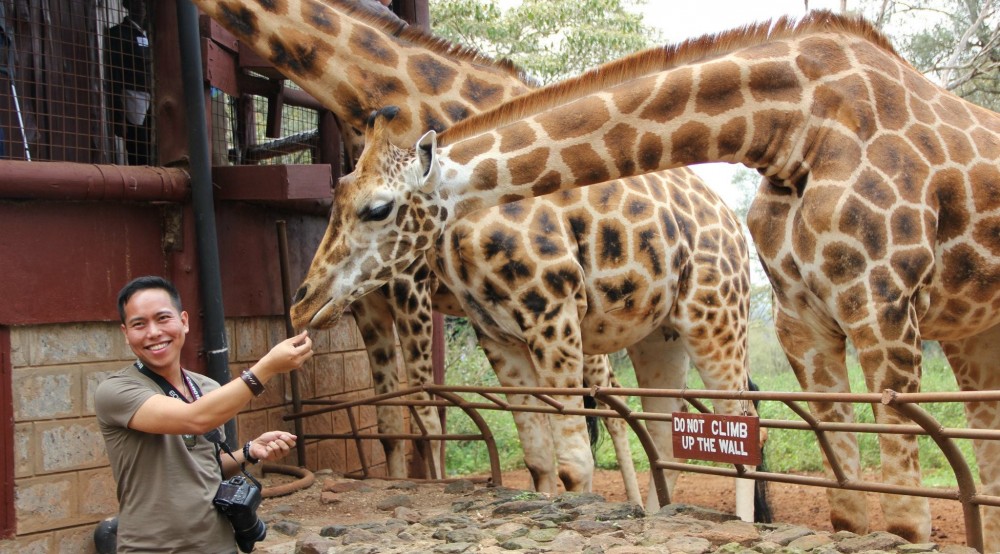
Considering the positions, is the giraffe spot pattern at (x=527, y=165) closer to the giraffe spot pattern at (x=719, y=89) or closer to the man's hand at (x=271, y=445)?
the giraffe spot pattern at (x=719, y=89)

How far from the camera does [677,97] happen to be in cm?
458

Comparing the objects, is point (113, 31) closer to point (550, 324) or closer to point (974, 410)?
point (550, 324)

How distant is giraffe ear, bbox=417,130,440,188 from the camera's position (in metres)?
4.70

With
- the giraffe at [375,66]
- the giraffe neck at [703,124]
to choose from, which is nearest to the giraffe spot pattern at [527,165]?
the giraffe neck at [703,124]

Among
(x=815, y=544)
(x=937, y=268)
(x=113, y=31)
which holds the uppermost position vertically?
(x=113, y=31)

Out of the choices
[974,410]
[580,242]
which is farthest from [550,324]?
[974,410]

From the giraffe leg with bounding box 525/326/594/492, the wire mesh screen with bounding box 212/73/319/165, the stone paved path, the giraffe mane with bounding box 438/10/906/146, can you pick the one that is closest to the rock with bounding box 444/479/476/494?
the stone paved path

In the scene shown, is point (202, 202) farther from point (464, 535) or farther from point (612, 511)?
point (612, 511)

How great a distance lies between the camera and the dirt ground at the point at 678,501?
214 inches

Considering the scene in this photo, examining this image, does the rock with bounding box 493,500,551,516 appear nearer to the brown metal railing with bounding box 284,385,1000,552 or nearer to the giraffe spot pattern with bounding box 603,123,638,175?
the brown metal railing with bounding box 284,385,1000,552

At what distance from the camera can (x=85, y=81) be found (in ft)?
21.6

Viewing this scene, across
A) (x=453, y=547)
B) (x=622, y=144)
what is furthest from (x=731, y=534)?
(x=622, y=144)

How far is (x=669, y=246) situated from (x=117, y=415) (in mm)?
3708

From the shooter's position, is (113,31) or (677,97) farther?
(113,31)
